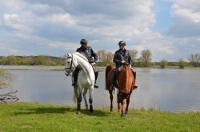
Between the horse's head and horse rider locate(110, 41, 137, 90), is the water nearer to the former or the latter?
horse rider locate(110, 41, 137, 90)

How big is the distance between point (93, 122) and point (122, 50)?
325cm

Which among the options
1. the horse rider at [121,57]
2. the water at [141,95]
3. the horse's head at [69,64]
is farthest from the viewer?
the water at [141,95]

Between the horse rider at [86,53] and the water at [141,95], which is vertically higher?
the horse rider at [86,53]

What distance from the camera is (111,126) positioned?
290 inches

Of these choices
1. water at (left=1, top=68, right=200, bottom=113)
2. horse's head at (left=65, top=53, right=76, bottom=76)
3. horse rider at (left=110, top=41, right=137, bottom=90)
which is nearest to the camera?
horse's head at (left=65, top=53, right=76, bottom=76)

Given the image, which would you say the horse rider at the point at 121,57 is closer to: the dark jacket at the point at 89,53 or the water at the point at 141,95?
the dark jacket at the point at 89,53

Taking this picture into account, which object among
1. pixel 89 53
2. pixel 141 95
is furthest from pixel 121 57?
pixel 141 95

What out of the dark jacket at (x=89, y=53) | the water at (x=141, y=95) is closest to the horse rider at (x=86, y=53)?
the dark jacket at (x=89, y=53)

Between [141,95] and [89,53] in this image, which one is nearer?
[89,53]

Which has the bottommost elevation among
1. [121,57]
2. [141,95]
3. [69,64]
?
[141,95]

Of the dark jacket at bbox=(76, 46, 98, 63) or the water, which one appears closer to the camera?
the dark jacket at bbox=(76, 46, 98, 63)

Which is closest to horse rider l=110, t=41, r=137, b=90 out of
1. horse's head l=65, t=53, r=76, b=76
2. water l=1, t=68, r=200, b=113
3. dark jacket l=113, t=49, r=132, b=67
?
dark jacket l=113, t=49, r=132, b=67

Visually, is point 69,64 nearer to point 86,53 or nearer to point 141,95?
point 86,53

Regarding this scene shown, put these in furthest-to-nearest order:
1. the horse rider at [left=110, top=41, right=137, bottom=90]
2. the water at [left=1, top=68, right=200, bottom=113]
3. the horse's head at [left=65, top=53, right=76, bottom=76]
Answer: the water at [left=1, top=68, right=200, bottom=113] < the horse rider at [left=110, top=41, right=137, bottom=90] < the horse's head at [left=65, top=53, right=76, bottom=76]
